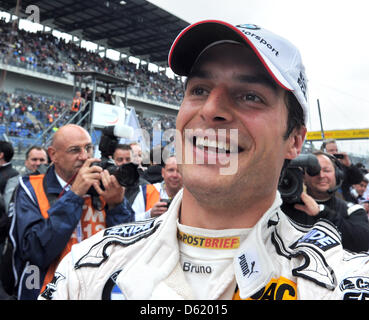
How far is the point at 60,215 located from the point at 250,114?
1532 mm

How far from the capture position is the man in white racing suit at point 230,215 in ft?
3.08

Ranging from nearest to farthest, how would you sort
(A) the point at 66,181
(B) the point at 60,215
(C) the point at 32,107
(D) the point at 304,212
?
(D) the point at 304,212, (B) the point at 60,215, (A) the point at 66,181, (C) the point at 32,107

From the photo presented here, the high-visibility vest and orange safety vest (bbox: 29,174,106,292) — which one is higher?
the high-visibility vest

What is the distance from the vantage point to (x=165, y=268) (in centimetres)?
101

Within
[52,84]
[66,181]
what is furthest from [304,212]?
[52,84]

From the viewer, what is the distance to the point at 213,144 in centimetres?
101

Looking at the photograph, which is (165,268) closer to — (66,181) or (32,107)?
(66,181)

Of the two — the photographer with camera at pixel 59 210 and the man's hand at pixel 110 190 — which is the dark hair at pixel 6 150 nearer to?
the photographer with camera at pixel 59 210

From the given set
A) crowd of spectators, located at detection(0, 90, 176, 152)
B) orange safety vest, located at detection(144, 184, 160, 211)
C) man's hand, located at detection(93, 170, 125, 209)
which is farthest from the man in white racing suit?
crowd of spectators, located at detection(0, 90, 176, 152)

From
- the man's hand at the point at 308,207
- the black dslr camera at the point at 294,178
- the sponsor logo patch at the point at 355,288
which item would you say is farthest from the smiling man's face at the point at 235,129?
the man's hand at the point at 308,207

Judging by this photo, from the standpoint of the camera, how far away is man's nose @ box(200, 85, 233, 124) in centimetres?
99

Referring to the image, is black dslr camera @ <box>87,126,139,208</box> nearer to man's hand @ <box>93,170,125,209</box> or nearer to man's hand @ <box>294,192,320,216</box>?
man's hand @ <box>93,170,125,209</box>

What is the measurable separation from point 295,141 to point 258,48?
357mm

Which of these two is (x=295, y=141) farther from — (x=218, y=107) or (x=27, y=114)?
(x=27, y=114)
